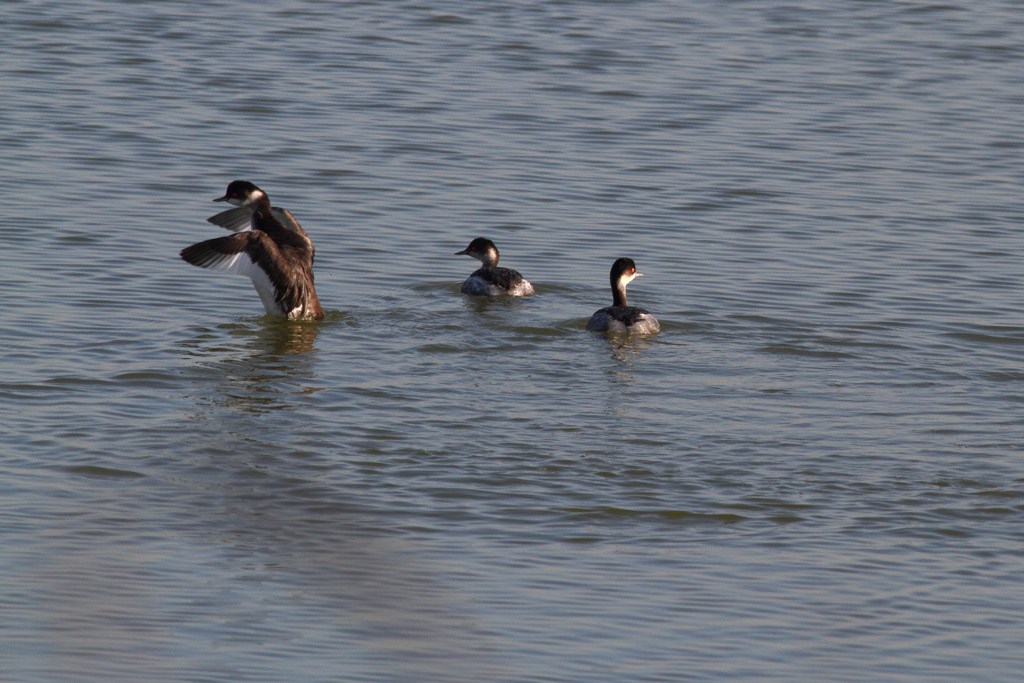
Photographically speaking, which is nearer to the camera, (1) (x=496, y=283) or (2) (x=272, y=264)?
(2) (x=272, y=264)

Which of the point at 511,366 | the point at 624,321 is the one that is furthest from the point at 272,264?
the point at 624,321

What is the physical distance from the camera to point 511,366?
12156 mm

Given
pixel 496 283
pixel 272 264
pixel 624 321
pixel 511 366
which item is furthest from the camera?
pixel 496 283

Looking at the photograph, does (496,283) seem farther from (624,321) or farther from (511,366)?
(511,366)

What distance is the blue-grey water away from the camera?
6922mm

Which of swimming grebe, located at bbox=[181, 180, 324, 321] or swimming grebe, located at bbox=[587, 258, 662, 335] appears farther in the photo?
swimming grebe, located at bbox=[181, 180, 324, 321]

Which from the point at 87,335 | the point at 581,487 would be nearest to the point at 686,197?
the point at 87,335

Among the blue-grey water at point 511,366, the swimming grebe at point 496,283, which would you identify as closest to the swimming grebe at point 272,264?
the blue-grey water at point 511,366

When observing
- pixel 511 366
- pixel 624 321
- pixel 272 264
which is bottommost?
pixel 511 366

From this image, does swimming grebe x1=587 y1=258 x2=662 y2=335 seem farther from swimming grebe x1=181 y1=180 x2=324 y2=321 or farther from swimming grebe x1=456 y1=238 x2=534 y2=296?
swimming grebe x1=181 y1=180 x2=324 y2=321

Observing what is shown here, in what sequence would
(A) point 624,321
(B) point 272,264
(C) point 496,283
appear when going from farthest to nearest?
(C) point 496,283
(B) point 272,264
(A) point 624,321

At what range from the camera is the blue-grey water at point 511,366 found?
6922 millimetres

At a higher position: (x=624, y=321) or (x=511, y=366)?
(x=624, y=321)

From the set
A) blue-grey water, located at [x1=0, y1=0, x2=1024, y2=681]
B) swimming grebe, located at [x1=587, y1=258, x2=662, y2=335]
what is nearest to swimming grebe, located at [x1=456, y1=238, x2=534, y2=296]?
blue-grey water, located at [x1=0, y1=0, x2=1024, y2=681]
